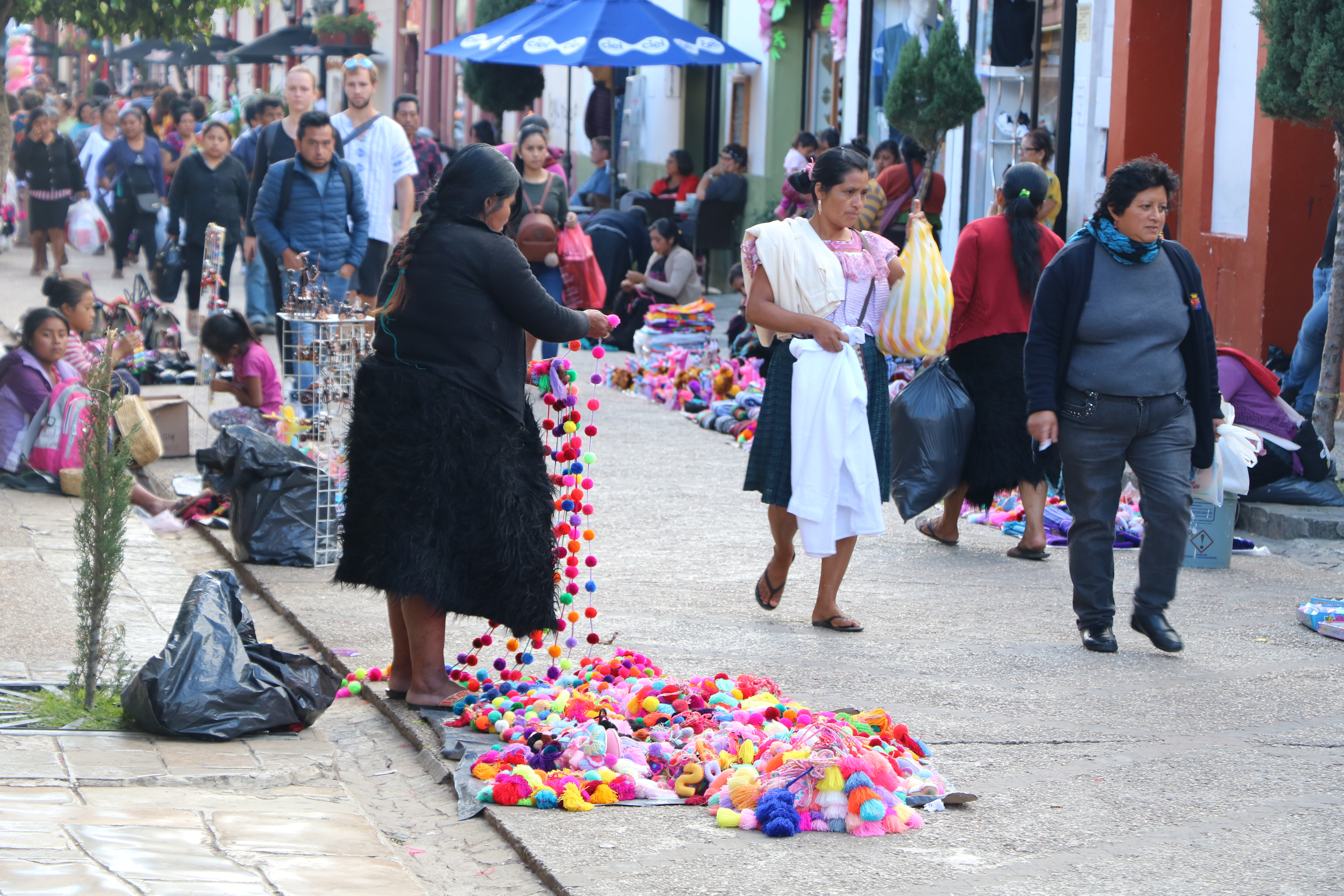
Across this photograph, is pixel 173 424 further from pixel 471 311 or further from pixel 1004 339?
pixel 471 311

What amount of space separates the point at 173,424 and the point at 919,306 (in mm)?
4894

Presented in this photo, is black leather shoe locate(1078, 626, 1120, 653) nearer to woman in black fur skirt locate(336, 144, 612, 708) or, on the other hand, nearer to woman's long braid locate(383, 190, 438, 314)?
woman in black fur skirt locate(336, 144, 612, 708)

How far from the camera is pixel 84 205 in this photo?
17891 millimetres

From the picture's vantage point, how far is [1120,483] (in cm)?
610

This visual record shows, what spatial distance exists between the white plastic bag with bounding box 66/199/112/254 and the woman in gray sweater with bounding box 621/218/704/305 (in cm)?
701

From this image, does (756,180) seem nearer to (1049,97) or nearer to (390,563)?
(1049,97)

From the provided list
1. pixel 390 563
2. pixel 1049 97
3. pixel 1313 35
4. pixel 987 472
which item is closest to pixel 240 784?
pixel 390 563

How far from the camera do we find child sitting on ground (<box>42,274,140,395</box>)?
8516mm

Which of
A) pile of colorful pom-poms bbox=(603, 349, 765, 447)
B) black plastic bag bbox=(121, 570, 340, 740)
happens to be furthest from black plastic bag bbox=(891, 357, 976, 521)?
black plastic bag bbox=(121, 570, 340, 740)

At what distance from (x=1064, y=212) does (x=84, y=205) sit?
10.5 m

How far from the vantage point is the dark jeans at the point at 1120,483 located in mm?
5957

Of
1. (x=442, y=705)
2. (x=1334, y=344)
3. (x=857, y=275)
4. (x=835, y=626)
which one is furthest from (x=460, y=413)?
(x=1334, y=344)

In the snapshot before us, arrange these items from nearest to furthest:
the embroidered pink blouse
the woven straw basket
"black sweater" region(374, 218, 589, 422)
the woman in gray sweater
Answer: "black sweater" region(374, 218, 589, 422) < the embroidered pink blouse < the woven straw basket < the woman in gray sweater

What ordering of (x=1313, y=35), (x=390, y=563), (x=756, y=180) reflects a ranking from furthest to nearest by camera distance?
1. (x=756, y=180)
2. (x=1313, y=35)
3. (x=390, y=563)
